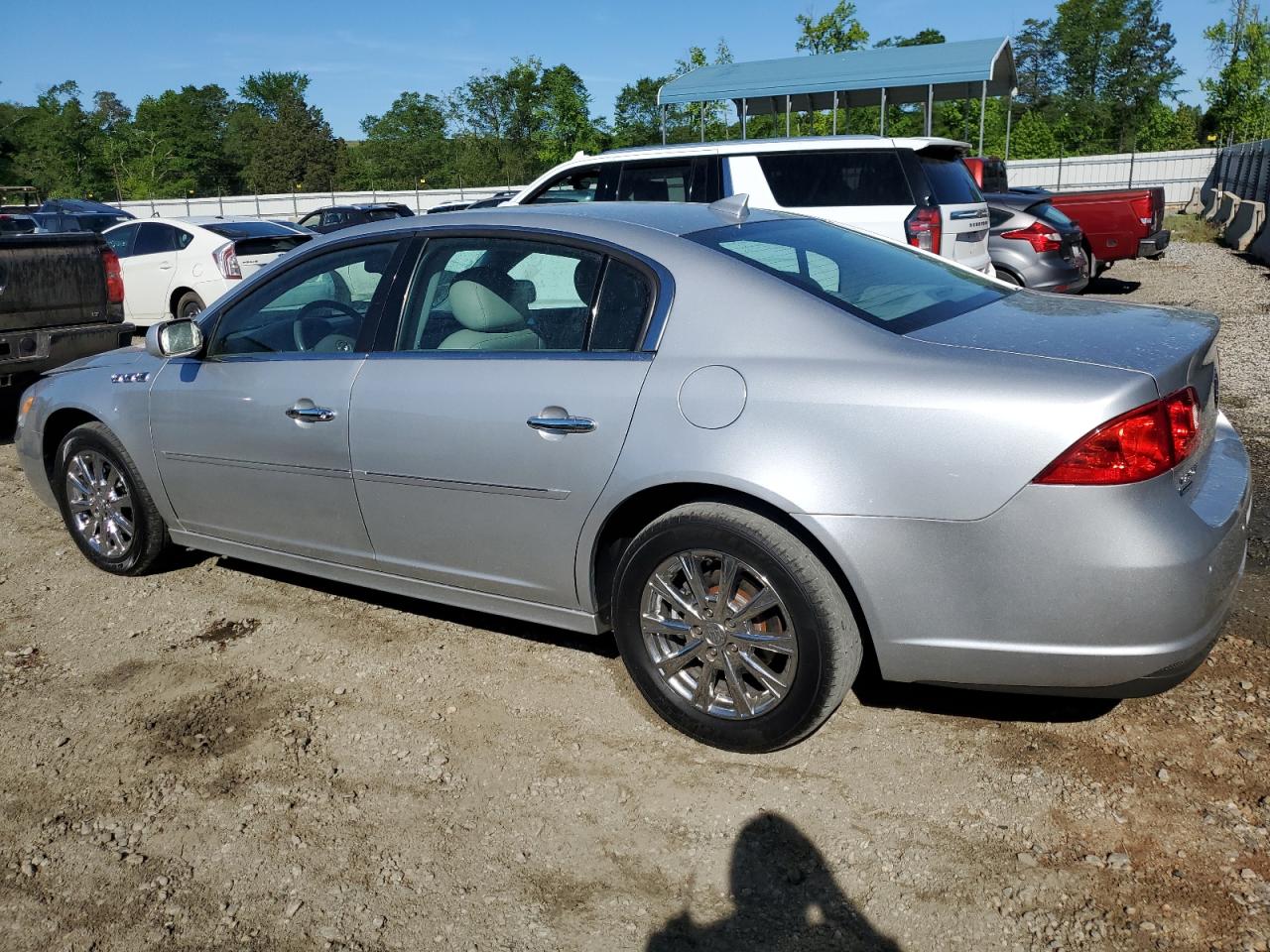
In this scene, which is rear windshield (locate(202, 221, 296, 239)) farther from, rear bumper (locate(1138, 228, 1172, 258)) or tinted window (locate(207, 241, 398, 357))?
rear bumper (locate(1138, 228, 1172, 258))

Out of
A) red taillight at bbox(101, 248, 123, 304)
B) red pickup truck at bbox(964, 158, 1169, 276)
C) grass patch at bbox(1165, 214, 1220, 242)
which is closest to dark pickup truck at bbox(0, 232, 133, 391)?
red taillight at bbox(101, 248, 123, 304)

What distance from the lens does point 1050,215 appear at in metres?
12.5

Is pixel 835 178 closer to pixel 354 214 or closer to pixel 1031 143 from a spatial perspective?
pixel 354 214

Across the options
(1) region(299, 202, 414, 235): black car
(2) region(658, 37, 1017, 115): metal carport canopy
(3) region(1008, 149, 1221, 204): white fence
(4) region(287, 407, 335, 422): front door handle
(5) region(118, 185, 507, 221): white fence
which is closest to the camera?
(4) region(287, 407, 335, 422): front door handle

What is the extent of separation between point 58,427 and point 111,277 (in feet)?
12.9

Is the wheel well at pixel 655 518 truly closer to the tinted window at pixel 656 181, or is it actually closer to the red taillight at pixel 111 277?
the tinted window at pixel 656 181

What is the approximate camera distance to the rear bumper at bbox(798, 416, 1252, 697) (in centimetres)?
262

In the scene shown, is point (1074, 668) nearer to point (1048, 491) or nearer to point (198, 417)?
point (1048, 491)

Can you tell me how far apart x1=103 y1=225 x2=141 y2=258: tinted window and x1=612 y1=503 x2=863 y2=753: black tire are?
11791 millimetres

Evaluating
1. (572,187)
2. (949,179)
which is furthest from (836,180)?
(572,187)

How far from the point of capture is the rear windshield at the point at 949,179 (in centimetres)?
893

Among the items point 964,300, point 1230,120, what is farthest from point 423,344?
point 1230,120

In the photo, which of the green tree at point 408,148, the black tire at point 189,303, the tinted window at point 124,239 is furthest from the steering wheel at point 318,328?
the green tree at point 408,148

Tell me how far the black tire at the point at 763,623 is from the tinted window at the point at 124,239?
1179cm
